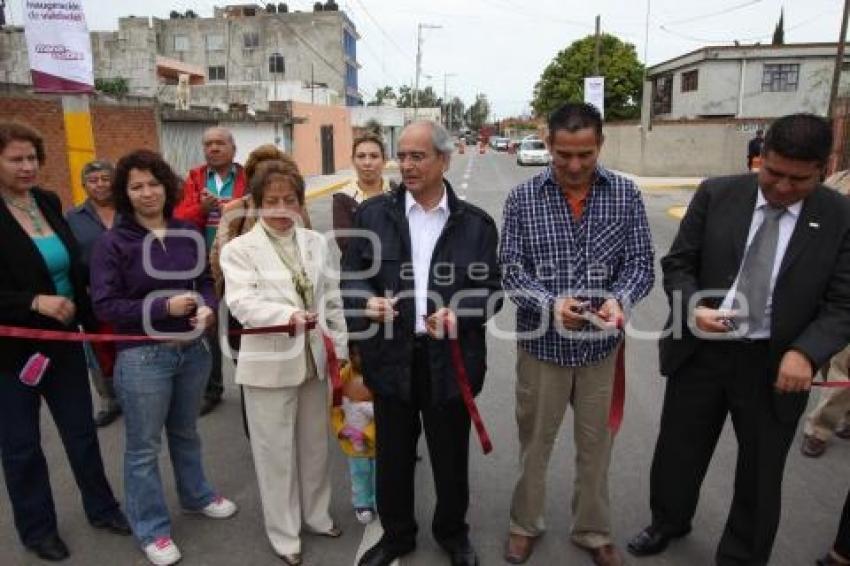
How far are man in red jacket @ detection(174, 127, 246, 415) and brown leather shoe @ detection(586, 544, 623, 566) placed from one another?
2713 millimetres

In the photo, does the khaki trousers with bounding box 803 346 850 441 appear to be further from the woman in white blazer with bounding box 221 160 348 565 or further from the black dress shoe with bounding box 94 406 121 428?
the black dress shoe with bounding box 94 406 121 428

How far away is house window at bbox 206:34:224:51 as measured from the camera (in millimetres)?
51406

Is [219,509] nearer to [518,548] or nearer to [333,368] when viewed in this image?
[333,368]

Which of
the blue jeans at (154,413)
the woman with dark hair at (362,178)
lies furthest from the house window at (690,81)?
the blue jeans at (154,413)

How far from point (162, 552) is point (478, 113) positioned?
115 metres

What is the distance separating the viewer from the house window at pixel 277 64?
5081 centimetres

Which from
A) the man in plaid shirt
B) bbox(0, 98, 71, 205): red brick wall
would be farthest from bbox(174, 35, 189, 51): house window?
the man in plaid shirt

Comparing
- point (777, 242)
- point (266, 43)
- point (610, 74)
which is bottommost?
point (777, 242)

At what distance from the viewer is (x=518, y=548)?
3.04 metres

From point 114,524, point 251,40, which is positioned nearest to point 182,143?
point 114,524

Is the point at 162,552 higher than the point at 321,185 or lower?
lower

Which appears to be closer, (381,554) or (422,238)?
(422,238)

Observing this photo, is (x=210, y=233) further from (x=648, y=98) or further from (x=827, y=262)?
(x=648, y=98)

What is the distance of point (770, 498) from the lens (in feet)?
8.96
